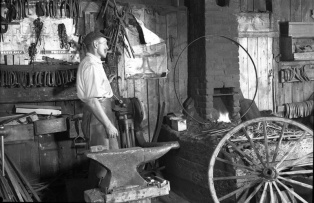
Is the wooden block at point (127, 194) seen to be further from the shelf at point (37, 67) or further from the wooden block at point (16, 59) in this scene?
the wooden block at point (16, 59)

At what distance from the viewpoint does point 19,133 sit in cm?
512

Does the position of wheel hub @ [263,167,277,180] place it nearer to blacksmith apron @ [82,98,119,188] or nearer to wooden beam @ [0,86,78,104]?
blacksmith apron @ [82,98,119,188]

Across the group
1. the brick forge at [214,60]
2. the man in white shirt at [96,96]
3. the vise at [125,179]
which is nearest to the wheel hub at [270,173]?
the vise at [125,179]

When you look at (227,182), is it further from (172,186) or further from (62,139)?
(62,139)

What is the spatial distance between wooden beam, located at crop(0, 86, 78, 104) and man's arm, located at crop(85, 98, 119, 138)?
5.84ft

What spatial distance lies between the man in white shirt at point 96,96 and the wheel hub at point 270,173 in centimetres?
143

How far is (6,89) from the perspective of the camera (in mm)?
5234

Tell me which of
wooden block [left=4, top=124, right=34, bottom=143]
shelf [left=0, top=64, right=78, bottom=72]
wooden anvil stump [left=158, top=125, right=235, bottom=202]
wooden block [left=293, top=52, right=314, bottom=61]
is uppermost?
wooden block [left=293, top=52, right=314, bottom=61]

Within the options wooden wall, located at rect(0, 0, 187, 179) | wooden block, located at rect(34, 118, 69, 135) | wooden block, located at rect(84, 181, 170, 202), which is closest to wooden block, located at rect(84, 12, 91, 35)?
wooden wall, located at rect(0, 0, 187, 179)

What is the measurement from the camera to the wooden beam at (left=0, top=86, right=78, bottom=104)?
5.24 meters

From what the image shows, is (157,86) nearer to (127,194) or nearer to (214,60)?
(214,60)

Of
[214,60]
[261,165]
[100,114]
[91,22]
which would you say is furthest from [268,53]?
[100,114]

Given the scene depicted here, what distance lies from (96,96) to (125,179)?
2.73 feet

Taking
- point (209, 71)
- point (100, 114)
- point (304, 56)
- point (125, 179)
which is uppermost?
point (304, 56)
